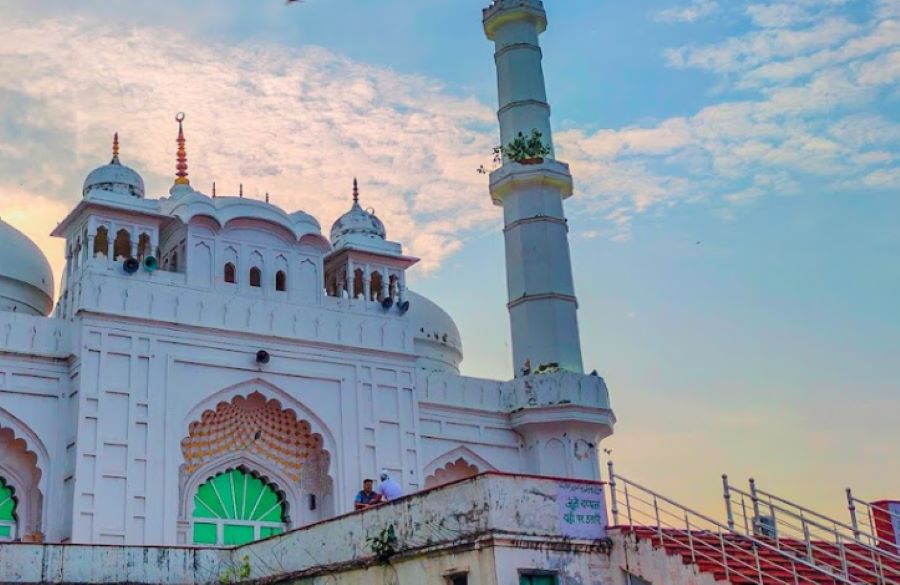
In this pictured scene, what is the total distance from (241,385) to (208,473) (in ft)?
3.76

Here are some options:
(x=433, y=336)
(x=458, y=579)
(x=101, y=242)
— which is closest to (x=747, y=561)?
(x=458, y=579)

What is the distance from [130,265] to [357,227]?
4.32 meters

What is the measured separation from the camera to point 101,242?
48.3ft

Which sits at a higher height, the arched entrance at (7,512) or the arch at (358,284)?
the arch at (358,284)

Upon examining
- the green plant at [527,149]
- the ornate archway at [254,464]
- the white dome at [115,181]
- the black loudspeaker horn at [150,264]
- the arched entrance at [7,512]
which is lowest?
the arched entrance at [7,512]

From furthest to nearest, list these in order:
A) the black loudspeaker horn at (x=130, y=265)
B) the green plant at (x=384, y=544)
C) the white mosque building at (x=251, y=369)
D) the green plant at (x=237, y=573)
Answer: the black loudspeaker horn at (x=130, y=265) < the white mosque building at (x=251, y=369) < the green plant at (x=237, y=573) < the green plant at (x=384, y=544)

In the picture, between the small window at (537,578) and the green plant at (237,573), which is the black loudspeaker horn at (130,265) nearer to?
the green plant at (237,573)

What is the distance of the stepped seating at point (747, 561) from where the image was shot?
26.3 feet

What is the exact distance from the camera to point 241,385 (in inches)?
550

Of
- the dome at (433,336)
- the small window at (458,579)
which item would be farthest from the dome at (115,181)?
the small window at (458,579)

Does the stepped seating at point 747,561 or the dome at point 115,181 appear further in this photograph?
the dome at point 115,181

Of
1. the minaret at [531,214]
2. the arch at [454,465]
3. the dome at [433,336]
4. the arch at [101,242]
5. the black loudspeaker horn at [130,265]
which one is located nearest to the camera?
the black loudspeaker horn at [130,265]

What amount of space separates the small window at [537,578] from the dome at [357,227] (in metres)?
9.19

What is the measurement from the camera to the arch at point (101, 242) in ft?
46.9
